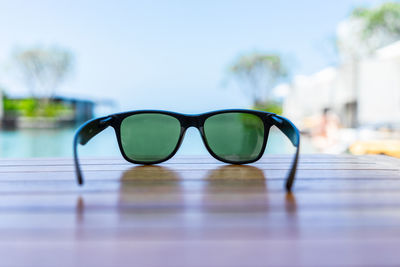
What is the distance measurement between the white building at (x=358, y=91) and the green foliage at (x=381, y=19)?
2.08 m

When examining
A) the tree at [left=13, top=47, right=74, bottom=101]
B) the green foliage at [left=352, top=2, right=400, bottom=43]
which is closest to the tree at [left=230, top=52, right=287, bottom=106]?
the green foliage at [left=352, top=2, right=400, bottom=43]

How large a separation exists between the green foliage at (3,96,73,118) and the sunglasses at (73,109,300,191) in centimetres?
1060

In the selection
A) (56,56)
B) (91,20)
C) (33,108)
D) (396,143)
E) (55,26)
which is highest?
(91,20)

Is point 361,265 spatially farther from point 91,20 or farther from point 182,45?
point 91,20

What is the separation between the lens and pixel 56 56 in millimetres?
11188

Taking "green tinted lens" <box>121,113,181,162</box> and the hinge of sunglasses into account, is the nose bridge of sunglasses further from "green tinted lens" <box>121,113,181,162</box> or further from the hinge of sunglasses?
the hinge of sunglasses

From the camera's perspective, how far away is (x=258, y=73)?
1092 cm

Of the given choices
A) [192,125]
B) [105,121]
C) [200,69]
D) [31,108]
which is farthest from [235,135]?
[200,69]

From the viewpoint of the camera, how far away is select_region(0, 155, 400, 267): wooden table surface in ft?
0.67

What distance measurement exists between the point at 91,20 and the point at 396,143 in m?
20.5

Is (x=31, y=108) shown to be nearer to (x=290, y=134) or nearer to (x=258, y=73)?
(x=258, y=73)

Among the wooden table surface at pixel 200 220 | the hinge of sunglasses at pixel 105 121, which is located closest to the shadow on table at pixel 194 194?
the wooden table surface at pixel 200 220

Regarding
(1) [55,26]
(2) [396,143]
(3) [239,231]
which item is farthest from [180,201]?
(1) [55,26]

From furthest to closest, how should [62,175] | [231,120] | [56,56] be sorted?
[56,56] → [231,120] → [62,175]
